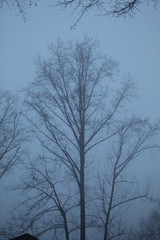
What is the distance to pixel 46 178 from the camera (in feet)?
31.7

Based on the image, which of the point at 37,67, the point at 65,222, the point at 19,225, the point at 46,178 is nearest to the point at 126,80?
the point at 37,67

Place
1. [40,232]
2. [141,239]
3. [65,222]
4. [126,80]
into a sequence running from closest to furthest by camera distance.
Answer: [40,232], [65,222], [126,80], [141,239]

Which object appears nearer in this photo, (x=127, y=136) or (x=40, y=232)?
(x=40, y=232)

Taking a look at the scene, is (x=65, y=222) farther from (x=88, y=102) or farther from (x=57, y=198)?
(x=88, y=102)

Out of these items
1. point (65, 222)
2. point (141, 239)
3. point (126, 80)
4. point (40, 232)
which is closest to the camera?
point (40, 232)

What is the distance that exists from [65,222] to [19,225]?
5.77 feet

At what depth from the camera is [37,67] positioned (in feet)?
34.2

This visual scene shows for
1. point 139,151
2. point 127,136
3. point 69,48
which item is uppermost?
point 69,48

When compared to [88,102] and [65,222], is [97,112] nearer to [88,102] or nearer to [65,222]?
[88,102]

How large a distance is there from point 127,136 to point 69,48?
14.6ft

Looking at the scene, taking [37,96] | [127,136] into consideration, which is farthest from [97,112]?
[37,96]

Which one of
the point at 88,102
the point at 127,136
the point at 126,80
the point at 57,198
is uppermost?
the point at 126,80

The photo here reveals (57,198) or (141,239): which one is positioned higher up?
(141,239)

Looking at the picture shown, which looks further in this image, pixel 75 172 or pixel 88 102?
pixel 88 102
